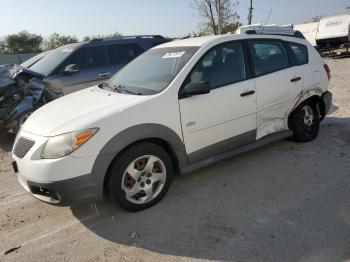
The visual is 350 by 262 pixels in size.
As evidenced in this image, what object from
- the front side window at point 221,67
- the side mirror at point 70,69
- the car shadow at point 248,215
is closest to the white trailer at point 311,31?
the side mirror at point 70,69

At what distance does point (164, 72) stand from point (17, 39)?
170 ft

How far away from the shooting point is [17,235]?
3.57 m

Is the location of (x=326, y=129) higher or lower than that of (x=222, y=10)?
lower

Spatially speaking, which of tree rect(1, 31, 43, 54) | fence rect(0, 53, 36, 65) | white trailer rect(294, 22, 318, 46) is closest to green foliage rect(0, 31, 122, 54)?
tree rect(1, 31, 43, 54)

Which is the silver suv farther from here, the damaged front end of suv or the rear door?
the rear door

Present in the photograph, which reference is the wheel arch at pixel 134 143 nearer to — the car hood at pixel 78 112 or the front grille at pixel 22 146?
the car hood at pixel 78 112

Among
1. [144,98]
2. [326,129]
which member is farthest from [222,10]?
[144,98]

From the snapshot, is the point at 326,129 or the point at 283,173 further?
the point at 326,129

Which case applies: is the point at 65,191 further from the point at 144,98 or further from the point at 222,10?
the point at 222,10

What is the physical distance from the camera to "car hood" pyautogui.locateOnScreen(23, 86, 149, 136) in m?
3.42

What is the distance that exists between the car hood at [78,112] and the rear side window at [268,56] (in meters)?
1.75

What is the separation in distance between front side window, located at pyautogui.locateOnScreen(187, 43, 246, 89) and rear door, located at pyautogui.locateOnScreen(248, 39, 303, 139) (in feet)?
0.74

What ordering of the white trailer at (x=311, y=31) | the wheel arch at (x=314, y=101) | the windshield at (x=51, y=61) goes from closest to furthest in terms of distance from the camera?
the wheel arch at (x=314, y=101) → the windshield at (x=51, y=61) → the white trailer at (x=311, y=31)

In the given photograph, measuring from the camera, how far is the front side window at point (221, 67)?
4148 mm
